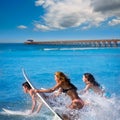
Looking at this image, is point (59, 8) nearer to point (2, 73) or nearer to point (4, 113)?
point (2, 73)

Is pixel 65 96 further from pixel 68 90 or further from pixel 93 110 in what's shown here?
pixel 93 110

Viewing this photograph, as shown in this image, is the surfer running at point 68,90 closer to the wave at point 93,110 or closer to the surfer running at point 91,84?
the wave at point 93,110

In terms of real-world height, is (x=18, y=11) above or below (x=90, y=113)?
above

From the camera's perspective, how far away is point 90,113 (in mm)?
3320

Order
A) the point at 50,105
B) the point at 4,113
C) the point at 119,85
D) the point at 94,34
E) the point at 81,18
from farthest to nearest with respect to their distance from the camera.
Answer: the point at 94,34 → the point at 81,18 → the point at 119,85 → the point at 4,113 → the point at 50,105

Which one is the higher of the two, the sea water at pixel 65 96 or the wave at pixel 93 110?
the wave at pixel 93 110

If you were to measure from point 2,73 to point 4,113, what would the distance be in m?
3.68

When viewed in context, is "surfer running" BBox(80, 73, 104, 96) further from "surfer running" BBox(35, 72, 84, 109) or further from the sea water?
"surfer running" BBox(35, 72, 84, 109)

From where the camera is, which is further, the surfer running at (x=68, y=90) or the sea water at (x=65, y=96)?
the sea water at (x=65, y=96)

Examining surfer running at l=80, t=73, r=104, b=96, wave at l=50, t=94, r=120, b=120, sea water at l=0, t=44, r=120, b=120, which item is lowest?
sea water at l=0, t=44, r=120, b=120

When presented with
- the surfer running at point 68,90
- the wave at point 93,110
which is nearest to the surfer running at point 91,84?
the wave at point 93,110

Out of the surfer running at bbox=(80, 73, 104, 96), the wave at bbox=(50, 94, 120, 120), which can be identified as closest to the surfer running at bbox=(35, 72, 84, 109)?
the wave at bbox=(50, 94, 120, 120)

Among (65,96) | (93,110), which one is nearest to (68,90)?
(65,96)

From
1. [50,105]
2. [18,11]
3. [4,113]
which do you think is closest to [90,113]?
[50,105]
